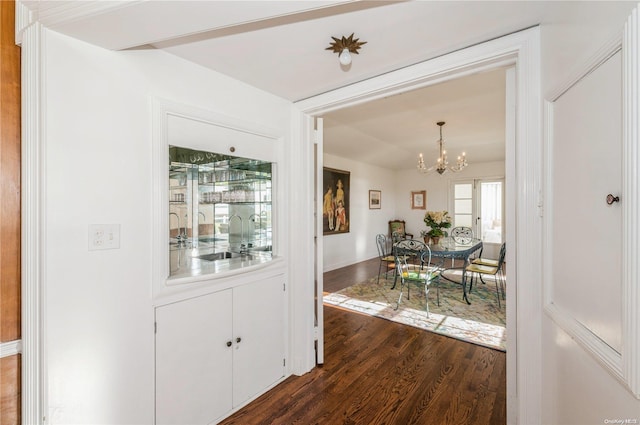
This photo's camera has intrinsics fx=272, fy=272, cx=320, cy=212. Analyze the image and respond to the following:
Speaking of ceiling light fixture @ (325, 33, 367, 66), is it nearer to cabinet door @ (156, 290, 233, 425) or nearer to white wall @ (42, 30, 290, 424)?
white wall @ (42, 30, 290, 424)

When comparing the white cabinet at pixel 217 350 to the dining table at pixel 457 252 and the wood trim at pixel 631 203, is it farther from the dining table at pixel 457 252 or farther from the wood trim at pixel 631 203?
the dining table at pixel 457 252

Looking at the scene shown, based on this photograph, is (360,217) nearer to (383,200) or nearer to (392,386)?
(383,200)

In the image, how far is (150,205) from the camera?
1553 millimetres

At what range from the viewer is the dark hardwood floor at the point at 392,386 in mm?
1872

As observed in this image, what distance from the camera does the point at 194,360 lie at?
1729mm

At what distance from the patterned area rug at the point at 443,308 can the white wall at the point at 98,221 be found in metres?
2.85

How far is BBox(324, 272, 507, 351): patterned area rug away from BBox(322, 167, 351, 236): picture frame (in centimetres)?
148

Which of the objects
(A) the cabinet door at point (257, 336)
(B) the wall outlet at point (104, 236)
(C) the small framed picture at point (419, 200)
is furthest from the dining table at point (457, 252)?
(B) the wall outlet at point (104, 236)

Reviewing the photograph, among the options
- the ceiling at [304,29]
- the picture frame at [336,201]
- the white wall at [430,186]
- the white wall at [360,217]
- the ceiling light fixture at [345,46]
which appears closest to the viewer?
the ceiling at [304,29]

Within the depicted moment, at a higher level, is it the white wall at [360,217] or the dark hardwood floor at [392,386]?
the white wall at [360,217]

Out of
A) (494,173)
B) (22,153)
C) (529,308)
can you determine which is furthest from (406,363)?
(494,173)

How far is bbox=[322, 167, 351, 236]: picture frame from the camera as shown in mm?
5738

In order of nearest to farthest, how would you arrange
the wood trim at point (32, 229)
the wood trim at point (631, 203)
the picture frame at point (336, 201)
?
1. the wood trim at point (631, 203)
2. the wood trim at point (32, 229)
3. the picture frame at point (336, 201)

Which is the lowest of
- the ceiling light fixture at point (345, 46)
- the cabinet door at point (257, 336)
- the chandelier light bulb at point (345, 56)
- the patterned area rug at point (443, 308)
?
the patterned area rug at point (443, 308)
